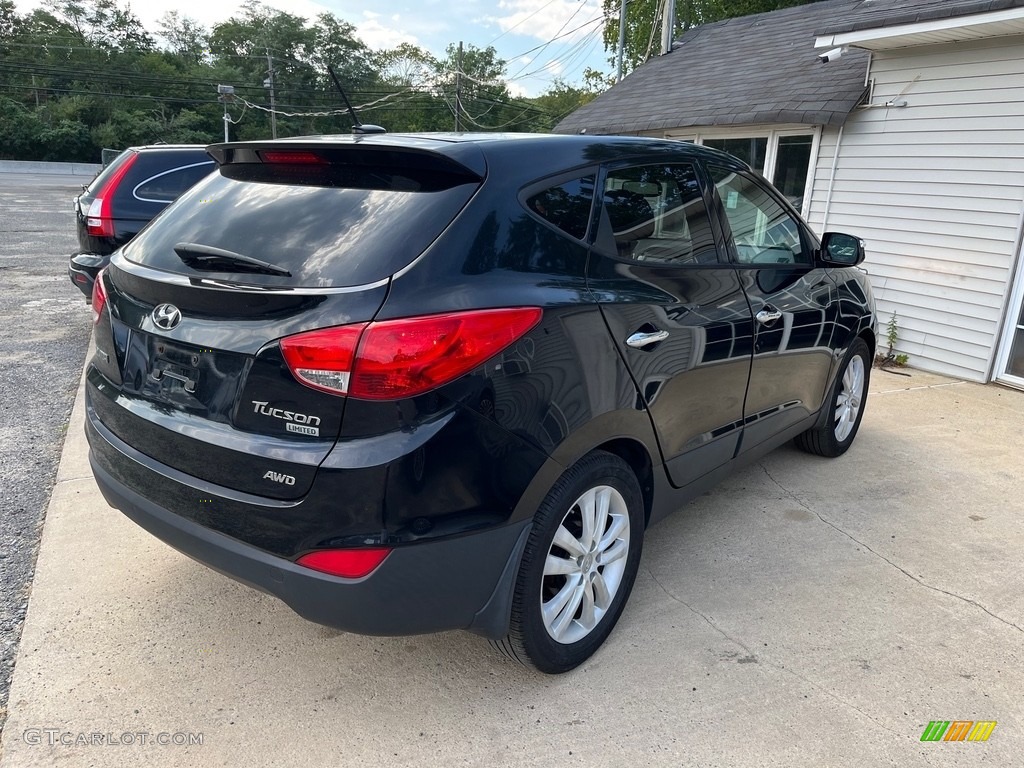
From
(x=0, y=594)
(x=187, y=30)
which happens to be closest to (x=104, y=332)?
Result: (x=0, y=594)

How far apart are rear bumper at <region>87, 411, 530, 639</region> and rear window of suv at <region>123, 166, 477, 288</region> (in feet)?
2.46

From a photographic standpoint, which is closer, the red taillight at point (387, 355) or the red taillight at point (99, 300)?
the red taillight at point (387, 355)

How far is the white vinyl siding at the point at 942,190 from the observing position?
624 cm

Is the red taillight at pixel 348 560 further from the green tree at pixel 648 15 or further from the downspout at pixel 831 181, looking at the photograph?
the green tree at pixel 648 15

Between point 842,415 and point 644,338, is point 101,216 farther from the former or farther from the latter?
point 842,415

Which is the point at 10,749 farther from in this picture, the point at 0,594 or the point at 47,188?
the point at 47,188

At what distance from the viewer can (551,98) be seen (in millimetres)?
60719

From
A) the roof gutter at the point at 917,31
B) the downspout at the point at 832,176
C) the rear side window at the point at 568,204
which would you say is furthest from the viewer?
the downspout at the point at 832,176

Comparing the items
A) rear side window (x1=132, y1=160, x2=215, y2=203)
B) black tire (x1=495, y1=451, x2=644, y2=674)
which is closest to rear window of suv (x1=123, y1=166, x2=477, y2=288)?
black tire (x1=495, y1=451, x2=644, y2=674)

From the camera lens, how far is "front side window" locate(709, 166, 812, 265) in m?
3.23

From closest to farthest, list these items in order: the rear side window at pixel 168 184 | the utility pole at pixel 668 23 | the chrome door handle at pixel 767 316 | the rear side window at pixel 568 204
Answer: the rear side window at pixel 568 204
the chrome door handle at pixel 767 316
the rear side window at pixel 168 184
the utility pole at pixel 668 23

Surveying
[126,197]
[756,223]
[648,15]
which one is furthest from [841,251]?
[648,15]

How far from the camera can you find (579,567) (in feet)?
7.89

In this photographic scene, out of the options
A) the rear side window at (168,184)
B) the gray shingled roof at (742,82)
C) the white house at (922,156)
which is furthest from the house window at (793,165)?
the rear side window at (168,184)
